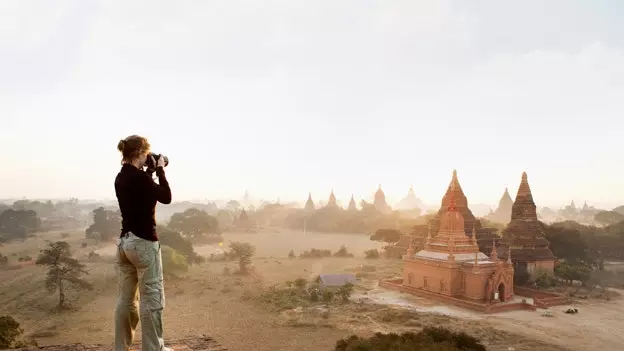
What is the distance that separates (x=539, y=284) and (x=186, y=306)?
1945 centimetres

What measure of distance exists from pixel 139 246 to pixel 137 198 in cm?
44

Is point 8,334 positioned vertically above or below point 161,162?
below

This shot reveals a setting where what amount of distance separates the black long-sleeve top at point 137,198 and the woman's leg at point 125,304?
1.11 feet

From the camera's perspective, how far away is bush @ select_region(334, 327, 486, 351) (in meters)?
10.8

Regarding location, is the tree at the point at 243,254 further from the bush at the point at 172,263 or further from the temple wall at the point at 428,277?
the temple wall at the point at 428,277

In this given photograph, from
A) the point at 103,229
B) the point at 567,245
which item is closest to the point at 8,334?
the point at 567,245

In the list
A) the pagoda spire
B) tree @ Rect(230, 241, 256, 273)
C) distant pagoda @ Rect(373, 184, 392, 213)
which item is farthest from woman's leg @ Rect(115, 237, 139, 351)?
distant pagoda @ Rect(373, 184, 392, 213)

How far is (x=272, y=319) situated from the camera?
1839cm

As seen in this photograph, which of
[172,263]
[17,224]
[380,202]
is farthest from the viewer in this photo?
[380,202]

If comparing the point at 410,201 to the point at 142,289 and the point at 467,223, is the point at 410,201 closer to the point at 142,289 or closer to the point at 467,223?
the point at 467,223

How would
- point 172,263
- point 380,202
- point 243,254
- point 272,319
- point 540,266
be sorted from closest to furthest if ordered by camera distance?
point 272,319 → point 172,263 → point 540,266 → point 243,254 → point 380,202

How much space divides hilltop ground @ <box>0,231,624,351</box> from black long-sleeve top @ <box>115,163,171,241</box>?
1157cm

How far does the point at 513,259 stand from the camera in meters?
27.9

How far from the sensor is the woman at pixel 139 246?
13.6 feet
